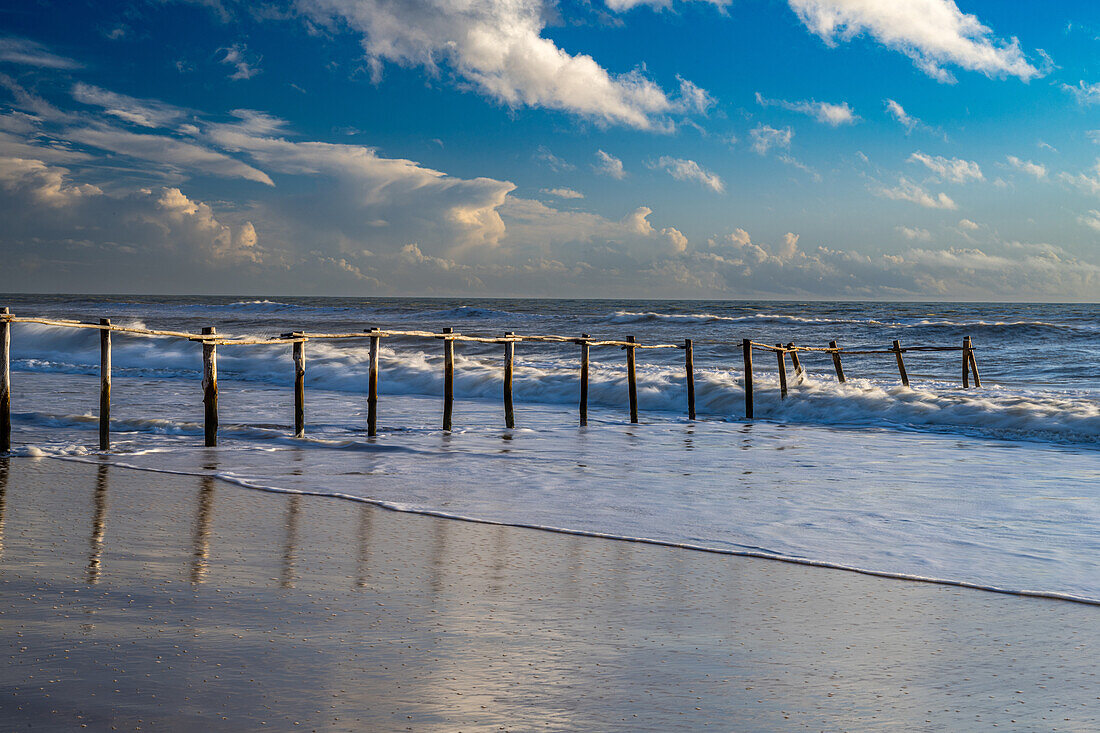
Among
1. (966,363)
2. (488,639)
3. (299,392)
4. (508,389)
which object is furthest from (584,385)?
(488,639)

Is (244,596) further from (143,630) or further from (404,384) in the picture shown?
(404,384)

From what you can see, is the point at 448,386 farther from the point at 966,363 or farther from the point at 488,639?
the point at 966,363

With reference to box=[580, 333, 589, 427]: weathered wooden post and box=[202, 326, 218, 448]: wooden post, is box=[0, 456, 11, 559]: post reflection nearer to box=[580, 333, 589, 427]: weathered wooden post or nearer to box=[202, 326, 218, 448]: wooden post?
box=[202, 326, 218, 448]: wooden post

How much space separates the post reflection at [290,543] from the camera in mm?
4873

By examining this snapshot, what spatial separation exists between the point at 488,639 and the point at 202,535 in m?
2.80

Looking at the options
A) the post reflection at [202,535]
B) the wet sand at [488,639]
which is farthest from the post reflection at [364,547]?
the post reflection at [202,535]

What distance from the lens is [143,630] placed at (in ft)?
12.9

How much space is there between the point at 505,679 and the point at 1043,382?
24120mm

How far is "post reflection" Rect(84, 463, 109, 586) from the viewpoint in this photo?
4.85 metres

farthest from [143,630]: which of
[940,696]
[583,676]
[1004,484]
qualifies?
[1004,484]

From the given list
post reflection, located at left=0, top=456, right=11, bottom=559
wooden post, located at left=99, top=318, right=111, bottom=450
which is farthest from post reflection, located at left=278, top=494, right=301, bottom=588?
wooden post, located at left=99, top=318, right=111, bottom=450

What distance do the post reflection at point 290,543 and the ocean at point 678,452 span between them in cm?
54

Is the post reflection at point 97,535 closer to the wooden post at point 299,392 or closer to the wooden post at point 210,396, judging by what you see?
the wooden post at point 210,396

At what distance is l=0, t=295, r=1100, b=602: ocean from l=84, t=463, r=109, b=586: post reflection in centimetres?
116
